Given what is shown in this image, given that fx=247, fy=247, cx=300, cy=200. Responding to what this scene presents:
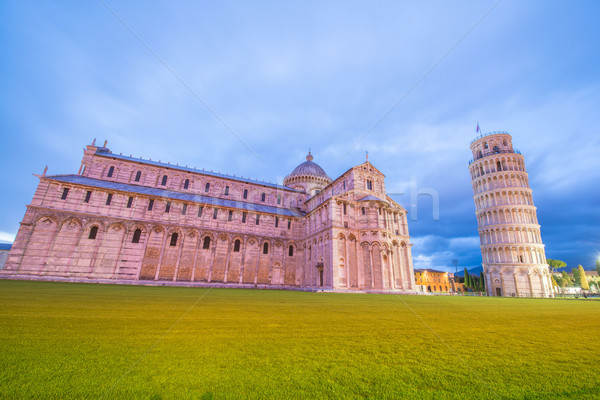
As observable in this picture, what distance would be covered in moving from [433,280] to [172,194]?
81.3m

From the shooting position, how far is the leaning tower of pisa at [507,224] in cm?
4309

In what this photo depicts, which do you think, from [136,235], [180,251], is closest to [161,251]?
[180,251]

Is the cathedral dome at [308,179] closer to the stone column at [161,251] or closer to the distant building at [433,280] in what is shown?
the stone column at [161,251]

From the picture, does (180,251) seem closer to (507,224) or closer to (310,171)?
(310,171)

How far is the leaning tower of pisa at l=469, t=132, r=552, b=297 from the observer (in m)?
43.1

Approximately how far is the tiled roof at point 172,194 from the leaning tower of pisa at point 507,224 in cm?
3747

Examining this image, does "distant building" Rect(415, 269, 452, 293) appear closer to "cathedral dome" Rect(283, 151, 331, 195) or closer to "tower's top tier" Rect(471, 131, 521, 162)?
"tower's top tier" Rect(471, 131, 521, 162)

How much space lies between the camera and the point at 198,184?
37.7 m

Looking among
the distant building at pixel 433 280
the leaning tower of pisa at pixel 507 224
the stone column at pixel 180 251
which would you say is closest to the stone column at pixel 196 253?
the stone column at pixel 180 251

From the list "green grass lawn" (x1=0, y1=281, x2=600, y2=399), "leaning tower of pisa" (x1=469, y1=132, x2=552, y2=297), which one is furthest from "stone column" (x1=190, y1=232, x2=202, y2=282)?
"leaning tower of pisa" (x1=469, y1=132, x2=552, y2=297)

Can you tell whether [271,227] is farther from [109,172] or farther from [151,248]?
[109,172]

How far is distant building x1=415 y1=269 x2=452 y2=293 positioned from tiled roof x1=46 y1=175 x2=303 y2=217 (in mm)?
59002

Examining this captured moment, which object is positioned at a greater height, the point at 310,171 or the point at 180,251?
the point at 310,171

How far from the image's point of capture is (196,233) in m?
32.3
